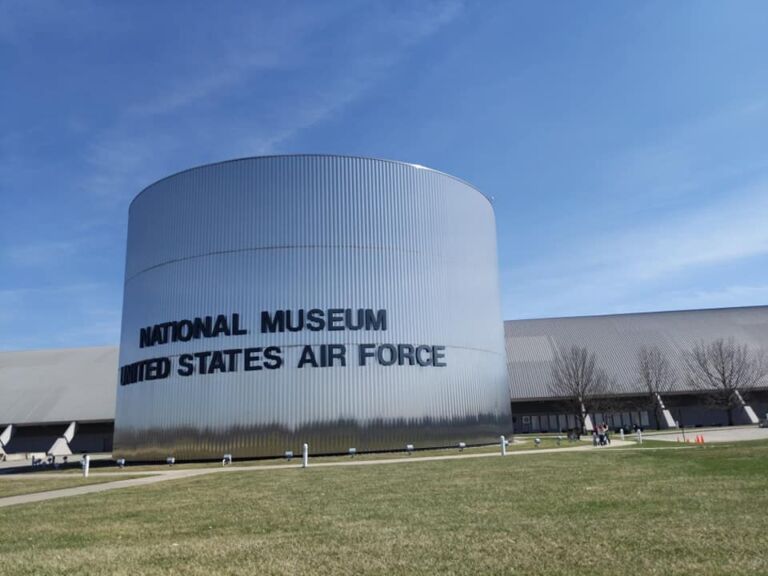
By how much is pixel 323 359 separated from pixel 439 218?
12188 millimetres

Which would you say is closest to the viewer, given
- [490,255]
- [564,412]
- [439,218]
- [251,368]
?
[251,368]

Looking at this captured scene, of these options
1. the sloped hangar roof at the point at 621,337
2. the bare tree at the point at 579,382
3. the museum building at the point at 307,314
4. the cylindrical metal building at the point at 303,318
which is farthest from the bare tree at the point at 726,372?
the cylindrical metal building at the point at 303,318

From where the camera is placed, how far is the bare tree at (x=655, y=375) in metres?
58.6

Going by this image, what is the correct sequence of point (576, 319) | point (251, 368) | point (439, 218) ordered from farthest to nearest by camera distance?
point (576, 319)
point (439, 218)
point (251, 368)

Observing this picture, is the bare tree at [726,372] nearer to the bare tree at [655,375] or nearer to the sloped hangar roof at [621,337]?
the sloped hangar roof at [621,337]

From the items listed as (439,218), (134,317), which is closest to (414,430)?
(439,218)

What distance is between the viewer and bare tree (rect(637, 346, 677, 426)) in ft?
192

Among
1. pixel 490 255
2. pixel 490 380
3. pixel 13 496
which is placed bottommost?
pixel 13 496

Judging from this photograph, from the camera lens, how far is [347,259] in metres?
35.8

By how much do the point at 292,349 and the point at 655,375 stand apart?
140 ft

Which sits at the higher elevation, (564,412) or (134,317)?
(134,317)

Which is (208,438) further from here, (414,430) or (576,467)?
(576,467)

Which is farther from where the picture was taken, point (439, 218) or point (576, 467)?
point (439, 218)

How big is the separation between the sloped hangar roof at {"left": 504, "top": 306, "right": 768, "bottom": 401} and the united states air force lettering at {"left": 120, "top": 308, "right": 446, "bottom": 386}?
30405 millimetres
